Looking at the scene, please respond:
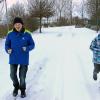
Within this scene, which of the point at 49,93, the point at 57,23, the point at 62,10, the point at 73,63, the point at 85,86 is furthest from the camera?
the point at 62,10

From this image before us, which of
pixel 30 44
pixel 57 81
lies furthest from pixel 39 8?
pixel 30 44

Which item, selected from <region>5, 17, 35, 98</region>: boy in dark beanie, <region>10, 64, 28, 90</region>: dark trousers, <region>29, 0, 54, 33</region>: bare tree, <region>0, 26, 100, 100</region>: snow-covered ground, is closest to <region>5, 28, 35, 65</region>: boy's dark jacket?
<region>5, 17, 35, 98</region>: boy in dark beanie

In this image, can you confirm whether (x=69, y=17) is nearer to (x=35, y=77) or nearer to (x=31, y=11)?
(x=31, y=11)

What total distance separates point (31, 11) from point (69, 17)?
32423 millimetres

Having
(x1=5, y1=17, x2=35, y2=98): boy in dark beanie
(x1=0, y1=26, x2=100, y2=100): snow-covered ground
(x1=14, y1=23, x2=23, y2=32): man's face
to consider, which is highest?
(x1=14, y1=23, x2=23, y2=32): man's face

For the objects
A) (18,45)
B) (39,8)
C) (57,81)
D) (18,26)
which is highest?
(39,8)

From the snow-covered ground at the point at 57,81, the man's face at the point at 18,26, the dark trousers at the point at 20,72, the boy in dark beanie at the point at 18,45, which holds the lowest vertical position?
the snow-covered ground at the point at 57,81

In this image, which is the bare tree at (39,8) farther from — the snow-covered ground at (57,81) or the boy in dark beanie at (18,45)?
the boy in dark beanie at (18,45)

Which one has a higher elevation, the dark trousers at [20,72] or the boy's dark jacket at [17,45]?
the boy's dark jacket at [17,45]

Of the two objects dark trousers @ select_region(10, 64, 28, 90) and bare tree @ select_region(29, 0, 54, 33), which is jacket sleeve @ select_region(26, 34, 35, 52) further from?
bare tree @ select_region(29, 0, 54, 33)

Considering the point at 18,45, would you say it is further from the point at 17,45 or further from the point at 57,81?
the point at 57,81

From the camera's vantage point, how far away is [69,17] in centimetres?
6981

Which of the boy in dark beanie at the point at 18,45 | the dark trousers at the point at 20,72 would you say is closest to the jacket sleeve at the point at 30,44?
the boy in dark beanie at the point at 18,45

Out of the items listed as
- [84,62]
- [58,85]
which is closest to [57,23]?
[84,62]
